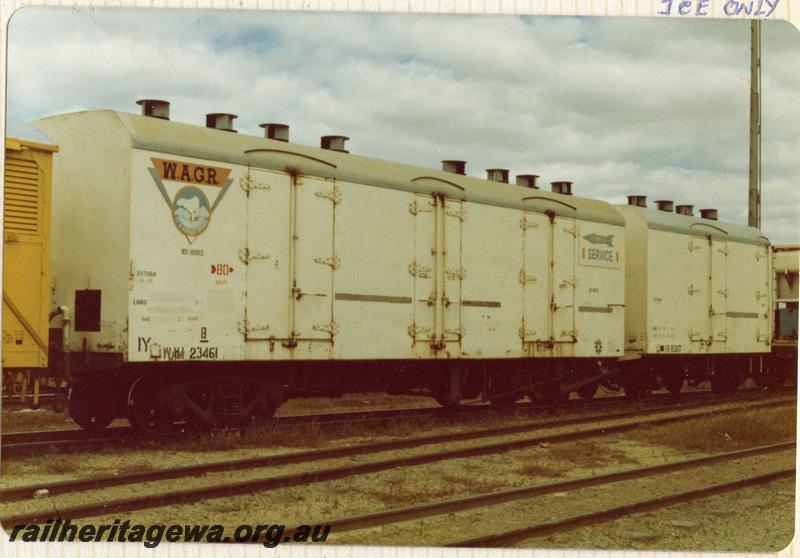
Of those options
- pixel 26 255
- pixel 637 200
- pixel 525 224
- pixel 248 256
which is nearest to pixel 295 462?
pixel 248 256

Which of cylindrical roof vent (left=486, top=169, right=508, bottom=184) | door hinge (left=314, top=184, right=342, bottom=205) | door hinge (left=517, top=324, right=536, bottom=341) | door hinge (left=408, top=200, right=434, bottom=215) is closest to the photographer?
door hinge (left=314, top=184, right=342, bottom=205)

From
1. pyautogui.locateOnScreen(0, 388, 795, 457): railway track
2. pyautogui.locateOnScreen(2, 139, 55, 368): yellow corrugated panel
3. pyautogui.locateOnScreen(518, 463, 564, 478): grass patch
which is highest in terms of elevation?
pyautogui.locateOnScreen(2, 139, 55, 368): yellow corrugated panel

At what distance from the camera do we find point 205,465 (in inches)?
382

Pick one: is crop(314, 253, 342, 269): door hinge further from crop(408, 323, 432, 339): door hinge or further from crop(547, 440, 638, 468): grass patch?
crop(547, 440, 638, 468): grass patch

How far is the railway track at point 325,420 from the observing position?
10641mm

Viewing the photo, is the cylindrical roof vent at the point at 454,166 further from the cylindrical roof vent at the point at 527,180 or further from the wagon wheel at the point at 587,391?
the wagon wheel at the point at 587,391

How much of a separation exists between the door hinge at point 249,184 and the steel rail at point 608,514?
6160 mm

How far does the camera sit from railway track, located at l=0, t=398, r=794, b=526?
7809 mm

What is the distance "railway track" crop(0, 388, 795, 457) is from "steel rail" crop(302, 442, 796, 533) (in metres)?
3.51

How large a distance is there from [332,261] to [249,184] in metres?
1.69

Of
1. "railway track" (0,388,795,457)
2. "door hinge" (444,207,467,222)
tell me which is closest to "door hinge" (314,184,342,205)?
"door hinge" (444,207,467,222)

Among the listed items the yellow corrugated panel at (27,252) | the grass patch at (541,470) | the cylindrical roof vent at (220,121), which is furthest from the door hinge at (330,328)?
the yellow corrugated panel at (27,252)

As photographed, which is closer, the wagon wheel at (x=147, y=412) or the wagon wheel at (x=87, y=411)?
the wagon wheel at (x=147, y=412)

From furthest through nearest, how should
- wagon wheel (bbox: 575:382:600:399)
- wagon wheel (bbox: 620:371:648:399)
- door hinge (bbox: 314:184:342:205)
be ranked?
wagon wheel (bbox: 620:371:648:399) → wagon wheel (bbox: 575:382:600:399) → door hinge (bbox: 314:184:342:205)
